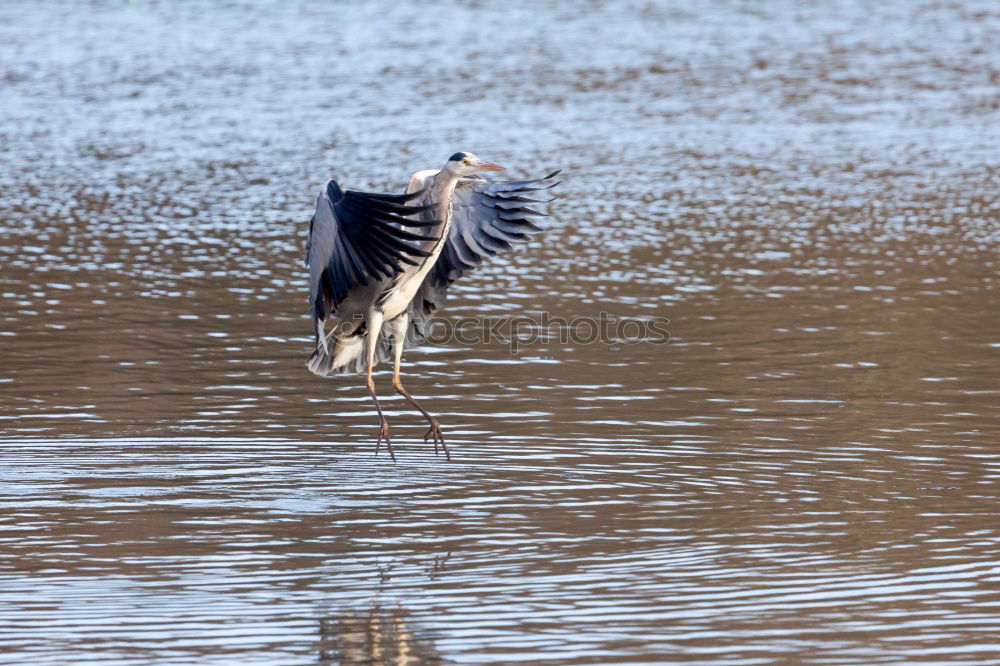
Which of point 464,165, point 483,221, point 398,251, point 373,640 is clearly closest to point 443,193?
point 464,165

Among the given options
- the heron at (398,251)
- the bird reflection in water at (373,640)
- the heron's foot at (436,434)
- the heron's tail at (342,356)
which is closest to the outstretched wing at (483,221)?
the heron at (398,251)

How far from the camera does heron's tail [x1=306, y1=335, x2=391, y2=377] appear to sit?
9.30m

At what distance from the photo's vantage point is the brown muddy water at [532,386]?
20.8 feet

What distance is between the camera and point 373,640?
603 cm

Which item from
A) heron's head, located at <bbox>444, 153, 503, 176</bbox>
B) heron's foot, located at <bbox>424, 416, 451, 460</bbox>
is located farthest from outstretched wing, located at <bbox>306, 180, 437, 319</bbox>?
heron's foot, located at <bbox>424, 416, 451, 460</bbox>

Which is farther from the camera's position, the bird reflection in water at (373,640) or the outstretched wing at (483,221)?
the outstretched wing at (483,221)

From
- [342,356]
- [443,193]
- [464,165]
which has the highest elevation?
[464,165]

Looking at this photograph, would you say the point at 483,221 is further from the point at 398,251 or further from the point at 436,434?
the point at 436,434

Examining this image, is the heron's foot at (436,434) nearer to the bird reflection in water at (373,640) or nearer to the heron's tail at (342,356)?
the heron's tail at (342,356)

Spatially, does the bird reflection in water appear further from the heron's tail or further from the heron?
the heron's tail

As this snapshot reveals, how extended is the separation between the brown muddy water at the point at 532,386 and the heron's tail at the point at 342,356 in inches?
12.1

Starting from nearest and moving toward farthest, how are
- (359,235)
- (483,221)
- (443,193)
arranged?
1. (359,235)
2. (443,193)
3. (483,221)

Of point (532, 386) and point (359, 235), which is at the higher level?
point (359, 235)

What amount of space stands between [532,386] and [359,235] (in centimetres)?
209
